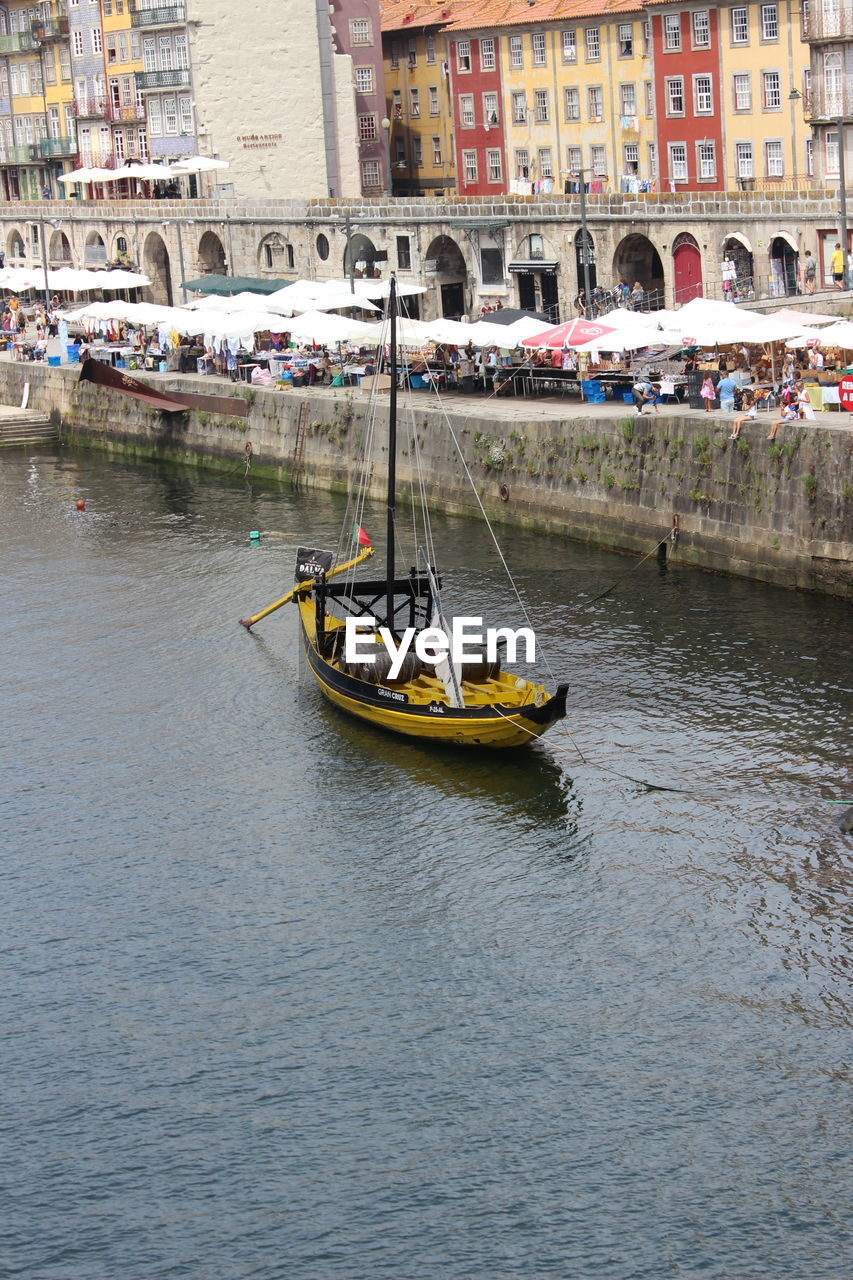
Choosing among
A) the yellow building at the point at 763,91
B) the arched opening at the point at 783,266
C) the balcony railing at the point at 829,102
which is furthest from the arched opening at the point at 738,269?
the yellow building at the point at 763,91

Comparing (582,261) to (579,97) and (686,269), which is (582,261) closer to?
(686,269)

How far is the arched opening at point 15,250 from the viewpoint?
11538 cm

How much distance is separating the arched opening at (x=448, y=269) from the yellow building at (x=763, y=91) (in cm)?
1217

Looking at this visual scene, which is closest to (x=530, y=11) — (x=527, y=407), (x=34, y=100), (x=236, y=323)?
(x=236, y=323)

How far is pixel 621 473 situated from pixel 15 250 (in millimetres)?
77491

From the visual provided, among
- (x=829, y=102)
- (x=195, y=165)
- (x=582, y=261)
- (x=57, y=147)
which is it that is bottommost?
(x=582, y=261)

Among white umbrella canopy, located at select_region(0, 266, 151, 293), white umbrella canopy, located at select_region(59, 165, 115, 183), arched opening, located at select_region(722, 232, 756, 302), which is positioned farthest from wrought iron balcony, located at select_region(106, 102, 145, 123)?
arched opening, located at select_region(722, 232, 756, 302)

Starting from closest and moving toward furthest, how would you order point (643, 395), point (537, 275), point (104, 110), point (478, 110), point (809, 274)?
point (643, 395), point (809, 274), point (537, 275), point (478, 110), point (104, 110)

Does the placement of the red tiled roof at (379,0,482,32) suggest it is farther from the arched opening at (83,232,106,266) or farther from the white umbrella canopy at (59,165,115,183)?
the arched opening at (83,232,106,266)

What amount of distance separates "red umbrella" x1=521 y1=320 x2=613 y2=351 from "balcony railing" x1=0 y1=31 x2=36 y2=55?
3019 inches

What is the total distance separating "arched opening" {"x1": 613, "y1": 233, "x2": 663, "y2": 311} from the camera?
231 feet

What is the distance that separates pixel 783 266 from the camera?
6366 cm

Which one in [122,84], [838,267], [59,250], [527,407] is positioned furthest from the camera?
[59,250]

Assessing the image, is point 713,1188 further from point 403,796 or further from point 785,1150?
point 403,796
